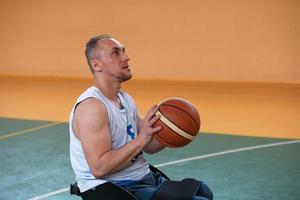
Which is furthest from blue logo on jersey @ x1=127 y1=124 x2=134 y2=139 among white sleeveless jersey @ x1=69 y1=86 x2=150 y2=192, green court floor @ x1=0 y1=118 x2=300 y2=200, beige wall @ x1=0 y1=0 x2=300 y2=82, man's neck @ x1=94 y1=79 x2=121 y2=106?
beige wall @ x1=0 y1=0 x2=300 y2=82

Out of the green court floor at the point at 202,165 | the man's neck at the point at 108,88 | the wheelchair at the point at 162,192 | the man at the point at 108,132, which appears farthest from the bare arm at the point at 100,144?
the green court floor at the point at 202,165

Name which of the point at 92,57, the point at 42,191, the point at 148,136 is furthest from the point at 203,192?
the point at 42,191

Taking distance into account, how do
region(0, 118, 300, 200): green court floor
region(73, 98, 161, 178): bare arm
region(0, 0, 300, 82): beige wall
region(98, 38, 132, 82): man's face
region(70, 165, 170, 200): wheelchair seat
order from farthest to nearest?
1. region(0, 0, 300, 82): beige wall
2. region(0, 118, 300, 200): green court floor
3. region(98, 38, 132, 82): man's face
4. region(70, 165, 170, 200): wheelchair seat
5. region(73, 98, 161, 178): bare arm

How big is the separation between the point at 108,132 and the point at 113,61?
1.42 ft

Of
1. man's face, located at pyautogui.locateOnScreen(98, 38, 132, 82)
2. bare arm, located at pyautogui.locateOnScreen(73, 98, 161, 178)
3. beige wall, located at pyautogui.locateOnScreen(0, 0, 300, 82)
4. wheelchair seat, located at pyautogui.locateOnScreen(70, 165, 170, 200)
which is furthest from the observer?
beige wall, located at pyautogui.locateOnScreen(0, 0, 300, 82)

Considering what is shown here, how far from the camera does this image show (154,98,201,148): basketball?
299 centimetres

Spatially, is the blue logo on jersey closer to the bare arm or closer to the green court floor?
the bare arm

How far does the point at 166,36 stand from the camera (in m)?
12.0

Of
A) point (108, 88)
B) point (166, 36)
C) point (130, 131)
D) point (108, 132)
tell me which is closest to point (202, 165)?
point (130, 131)

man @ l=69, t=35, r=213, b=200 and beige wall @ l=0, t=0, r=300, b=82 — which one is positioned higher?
man @ l=69, t=35, r=213, b=200

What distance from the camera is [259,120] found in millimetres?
7621

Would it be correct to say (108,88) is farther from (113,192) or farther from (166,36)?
(166,36)

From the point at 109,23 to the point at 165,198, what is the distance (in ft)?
33.0

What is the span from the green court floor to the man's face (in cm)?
180
